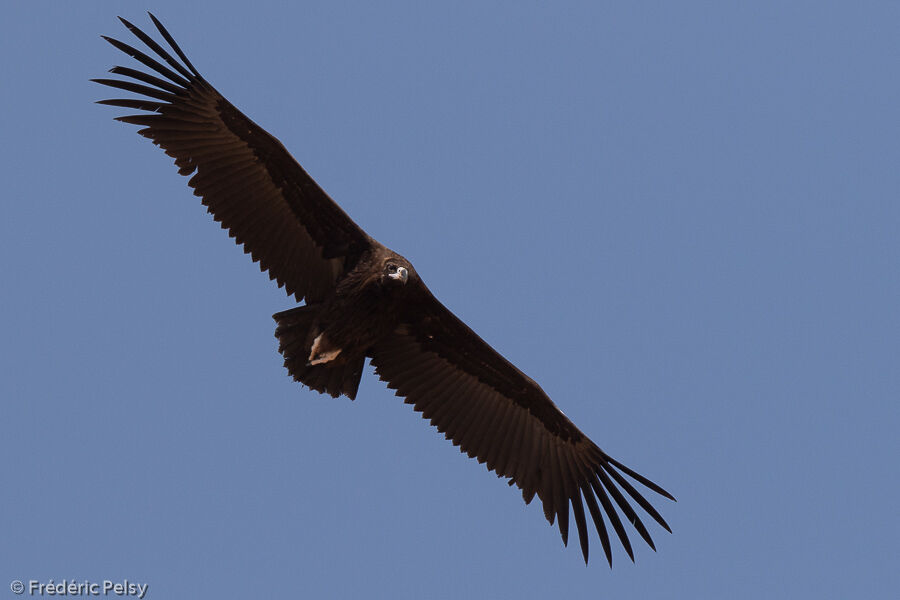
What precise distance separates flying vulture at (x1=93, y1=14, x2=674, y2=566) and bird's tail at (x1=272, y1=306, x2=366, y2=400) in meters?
0.01

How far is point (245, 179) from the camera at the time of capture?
13734 millimetres

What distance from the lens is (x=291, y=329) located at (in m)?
13.8

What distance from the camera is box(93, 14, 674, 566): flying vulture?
1345 cm

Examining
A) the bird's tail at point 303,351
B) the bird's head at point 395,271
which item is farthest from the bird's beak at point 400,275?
the bird's tail at point 303,351

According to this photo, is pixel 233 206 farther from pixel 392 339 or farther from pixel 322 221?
pixel 392 339

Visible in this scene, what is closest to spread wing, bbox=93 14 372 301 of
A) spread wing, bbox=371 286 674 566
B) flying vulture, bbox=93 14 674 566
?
flying vulture, bbox=93 14 674 566

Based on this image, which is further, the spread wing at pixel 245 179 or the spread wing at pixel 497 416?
the spread wing at pixel 497 416

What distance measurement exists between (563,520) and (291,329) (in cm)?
373

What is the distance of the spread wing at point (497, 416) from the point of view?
14578 millimetres

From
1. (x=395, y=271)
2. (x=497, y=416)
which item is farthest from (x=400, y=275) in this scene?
(x=497, y=416)

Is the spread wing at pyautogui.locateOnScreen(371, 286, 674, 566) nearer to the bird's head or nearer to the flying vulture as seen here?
the flying vulture

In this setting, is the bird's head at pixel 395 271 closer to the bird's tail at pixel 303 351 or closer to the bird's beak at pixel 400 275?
the bird's beak at pixel 400 275

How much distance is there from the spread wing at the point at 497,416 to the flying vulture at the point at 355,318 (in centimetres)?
1

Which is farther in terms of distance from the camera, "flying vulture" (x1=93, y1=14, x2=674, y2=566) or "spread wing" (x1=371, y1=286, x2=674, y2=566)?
"spread wing" (x1=371, y1=286, x2=674, y2=566)
